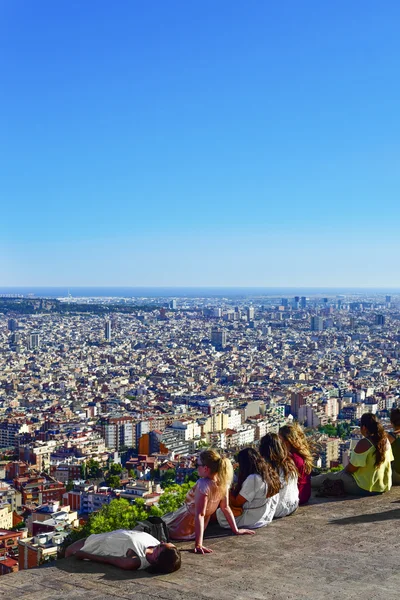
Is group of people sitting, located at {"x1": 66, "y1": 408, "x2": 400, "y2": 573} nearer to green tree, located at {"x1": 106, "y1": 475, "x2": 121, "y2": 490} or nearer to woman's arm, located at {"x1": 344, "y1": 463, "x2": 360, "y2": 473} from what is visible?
woman's arm, located at {"x1": 344, "y1": 463, "x2": 360, "y2": 473}

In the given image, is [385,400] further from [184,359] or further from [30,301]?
[30,301]

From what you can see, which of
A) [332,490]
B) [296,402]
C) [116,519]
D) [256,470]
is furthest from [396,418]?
[296,402]

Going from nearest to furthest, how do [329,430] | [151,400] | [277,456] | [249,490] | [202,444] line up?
[249,490] < [277,456] < [202,444] < [329,430] < [151,400]

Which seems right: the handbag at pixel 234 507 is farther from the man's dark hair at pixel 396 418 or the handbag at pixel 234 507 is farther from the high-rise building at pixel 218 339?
the high-rise building at pixel 218 339

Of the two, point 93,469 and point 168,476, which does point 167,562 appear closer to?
point 168,476

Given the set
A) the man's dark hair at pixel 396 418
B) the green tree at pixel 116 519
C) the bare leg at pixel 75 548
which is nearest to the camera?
the bare leg at pixel 75 548

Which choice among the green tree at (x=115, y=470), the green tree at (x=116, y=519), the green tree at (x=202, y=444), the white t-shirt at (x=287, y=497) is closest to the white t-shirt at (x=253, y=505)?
the white t-shirt at (x=287, y=497)
